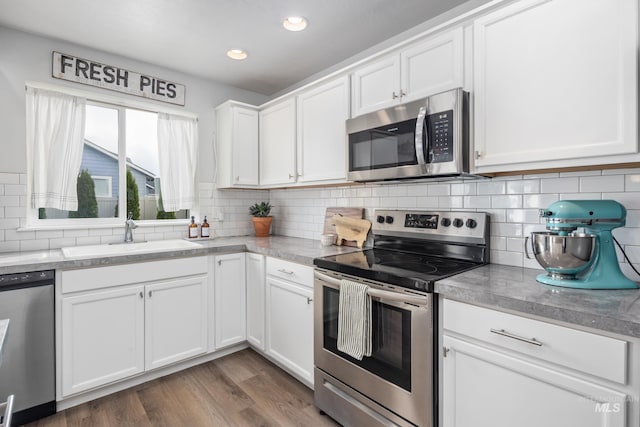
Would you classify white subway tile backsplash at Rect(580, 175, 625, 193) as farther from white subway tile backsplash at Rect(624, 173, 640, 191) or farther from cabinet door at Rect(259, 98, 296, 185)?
cabinet door at Rect(259, 98, 296, 185)

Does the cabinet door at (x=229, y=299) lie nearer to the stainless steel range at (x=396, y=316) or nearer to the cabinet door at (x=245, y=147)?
the cabinet door at (x=245, y=147)

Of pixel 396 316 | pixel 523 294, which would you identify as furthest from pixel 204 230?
pixel 523 294

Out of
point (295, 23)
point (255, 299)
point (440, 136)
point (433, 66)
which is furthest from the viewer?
point (255, 299)

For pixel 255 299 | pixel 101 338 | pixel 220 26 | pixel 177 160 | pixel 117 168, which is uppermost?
pixel 220 26

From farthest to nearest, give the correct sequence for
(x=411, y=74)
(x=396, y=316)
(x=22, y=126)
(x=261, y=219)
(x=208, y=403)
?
(x=261, y=219), (x=22, y=126), (x=208, y=403), (x=411, y=74), (x=396, y=316)

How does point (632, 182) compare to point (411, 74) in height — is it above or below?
below

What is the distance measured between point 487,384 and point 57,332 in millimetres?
2254

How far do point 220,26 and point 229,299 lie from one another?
1.97 meters

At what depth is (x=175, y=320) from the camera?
234 centimetres

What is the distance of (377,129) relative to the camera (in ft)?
6.45

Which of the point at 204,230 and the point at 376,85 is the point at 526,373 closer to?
the point at 376,85

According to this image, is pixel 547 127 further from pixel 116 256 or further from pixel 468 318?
pixel 116 256

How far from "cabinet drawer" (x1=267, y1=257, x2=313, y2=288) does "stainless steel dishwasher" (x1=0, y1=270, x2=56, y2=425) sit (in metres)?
1.29

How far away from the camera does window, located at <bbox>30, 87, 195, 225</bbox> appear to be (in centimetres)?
260
